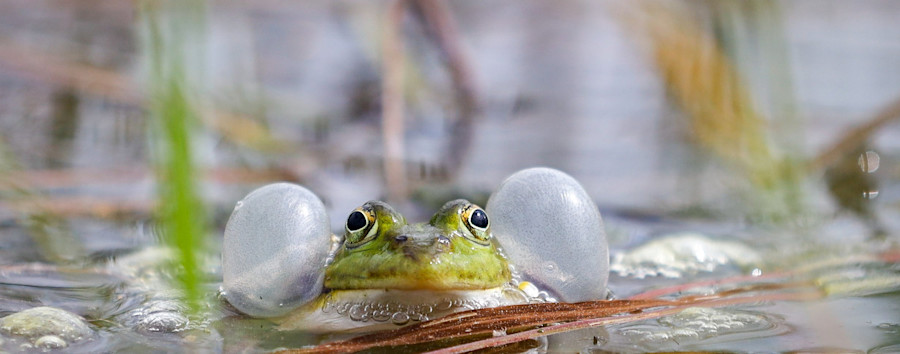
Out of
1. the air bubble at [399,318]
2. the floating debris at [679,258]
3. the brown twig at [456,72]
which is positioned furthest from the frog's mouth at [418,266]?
the brown twig at [456,72]

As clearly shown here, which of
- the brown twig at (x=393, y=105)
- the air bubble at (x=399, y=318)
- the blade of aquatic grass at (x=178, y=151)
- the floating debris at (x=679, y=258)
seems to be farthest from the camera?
the brown twig at (x=393, y=105)

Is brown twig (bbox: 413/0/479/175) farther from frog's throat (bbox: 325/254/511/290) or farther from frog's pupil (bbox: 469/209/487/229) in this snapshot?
frog's throat (bbox: 325/254/511/290)

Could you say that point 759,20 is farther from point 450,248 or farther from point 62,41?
point 62,41

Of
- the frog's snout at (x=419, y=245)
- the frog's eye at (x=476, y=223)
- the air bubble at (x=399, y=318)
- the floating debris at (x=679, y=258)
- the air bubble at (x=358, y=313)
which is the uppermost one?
the frog's eye at (x=476, y=223)

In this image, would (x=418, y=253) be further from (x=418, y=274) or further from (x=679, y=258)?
(x=679, y=258)

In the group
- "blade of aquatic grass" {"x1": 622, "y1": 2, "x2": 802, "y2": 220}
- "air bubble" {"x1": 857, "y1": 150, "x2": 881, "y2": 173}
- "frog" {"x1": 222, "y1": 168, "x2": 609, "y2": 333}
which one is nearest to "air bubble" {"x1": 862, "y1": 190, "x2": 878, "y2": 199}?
"air bubble" {"x1": 857, "y1": 150, "x2": 881, "y2": 173}

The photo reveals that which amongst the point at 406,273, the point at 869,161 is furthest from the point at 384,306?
the point at 869,161

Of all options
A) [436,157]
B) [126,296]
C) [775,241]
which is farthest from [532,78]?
[126,296]

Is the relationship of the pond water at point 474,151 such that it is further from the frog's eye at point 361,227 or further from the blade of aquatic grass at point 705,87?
the frog's eye at point 361,227
